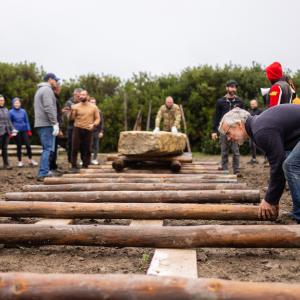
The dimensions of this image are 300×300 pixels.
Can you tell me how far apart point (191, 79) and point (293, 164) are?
13.6 metres

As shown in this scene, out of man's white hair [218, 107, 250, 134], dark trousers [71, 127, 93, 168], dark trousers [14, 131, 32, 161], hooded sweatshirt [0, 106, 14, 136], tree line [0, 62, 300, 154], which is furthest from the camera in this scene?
tree line [0, 62, 300, 154]

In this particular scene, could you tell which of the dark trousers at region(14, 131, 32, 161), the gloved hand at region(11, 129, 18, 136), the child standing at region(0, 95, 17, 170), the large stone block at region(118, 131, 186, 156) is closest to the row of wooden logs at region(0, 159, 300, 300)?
the large stone block at region(118, 131, 186, 156)

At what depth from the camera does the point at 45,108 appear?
7.19 metres

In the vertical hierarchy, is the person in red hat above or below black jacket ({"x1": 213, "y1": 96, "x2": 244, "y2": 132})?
above

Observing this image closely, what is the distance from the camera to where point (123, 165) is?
25.4 ft

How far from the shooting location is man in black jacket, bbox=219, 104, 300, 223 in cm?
337

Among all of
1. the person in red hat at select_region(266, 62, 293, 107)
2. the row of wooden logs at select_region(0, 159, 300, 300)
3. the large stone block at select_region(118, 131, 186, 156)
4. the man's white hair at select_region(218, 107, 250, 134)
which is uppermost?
the person in red hat at select_region(266, 62, 293, 107)

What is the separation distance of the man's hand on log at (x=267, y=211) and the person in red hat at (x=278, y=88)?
204 cm

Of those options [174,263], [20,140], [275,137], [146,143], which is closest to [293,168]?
[275,137]

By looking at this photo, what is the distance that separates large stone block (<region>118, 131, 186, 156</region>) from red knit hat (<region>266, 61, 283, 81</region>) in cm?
232

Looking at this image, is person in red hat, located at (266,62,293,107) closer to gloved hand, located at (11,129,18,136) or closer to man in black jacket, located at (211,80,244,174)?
man in black jacket, located at (211,80,244,174)

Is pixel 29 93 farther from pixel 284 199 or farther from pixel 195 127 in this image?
pixel 284 199

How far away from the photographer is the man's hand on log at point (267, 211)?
3682mm

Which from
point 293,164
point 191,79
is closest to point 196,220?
point 293,164
